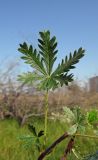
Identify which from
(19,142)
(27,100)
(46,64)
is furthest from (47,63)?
(27,100)

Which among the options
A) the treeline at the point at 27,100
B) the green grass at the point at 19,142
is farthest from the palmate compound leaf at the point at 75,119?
the treeline at the point at 27,100

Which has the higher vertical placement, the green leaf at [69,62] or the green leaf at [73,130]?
the green leaf at [69,62]

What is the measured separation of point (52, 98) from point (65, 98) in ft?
0.96

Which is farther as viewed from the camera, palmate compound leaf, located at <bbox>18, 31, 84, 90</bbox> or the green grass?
the green grass

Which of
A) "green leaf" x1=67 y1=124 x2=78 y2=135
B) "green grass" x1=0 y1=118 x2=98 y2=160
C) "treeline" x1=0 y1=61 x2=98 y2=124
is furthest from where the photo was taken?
"treeline" x1=0 y1=61 x2=98 y2=124

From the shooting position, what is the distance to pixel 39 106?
367 inches

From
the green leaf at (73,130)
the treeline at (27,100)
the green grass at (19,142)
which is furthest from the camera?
the treeline at (27,100)

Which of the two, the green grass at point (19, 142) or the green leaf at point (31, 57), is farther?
Answer: the green grass at point (19, 142)

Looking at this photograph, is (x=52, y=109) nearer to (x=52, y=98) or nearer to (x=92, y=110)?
(x=52, y=98)

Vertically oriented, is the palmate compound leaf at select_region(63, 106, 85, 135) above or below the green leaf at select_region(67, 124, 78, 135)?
above

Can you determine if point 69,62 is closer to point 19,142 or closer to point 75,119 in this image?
point 75,119

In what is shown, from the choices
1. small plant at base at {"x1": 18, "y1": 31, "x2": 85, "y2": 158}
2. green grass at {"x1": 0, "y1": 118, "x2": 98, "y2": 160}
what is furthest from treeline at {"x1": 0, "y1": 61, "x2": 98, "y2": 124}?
small plant at base at {"x1": 18, "y1": 31, "x2": 85, "y2": 158}

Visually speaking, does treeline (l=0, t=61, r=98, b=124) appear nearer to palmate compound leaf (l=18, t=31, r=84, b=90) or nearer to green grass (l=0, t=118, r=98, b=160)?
green grass (l=0, t=118, r=98, b=160)

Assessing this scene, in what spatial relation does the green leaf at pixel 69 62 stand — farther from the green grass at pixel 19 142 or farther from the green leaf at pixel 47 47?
the green grass at pixel 19 142
